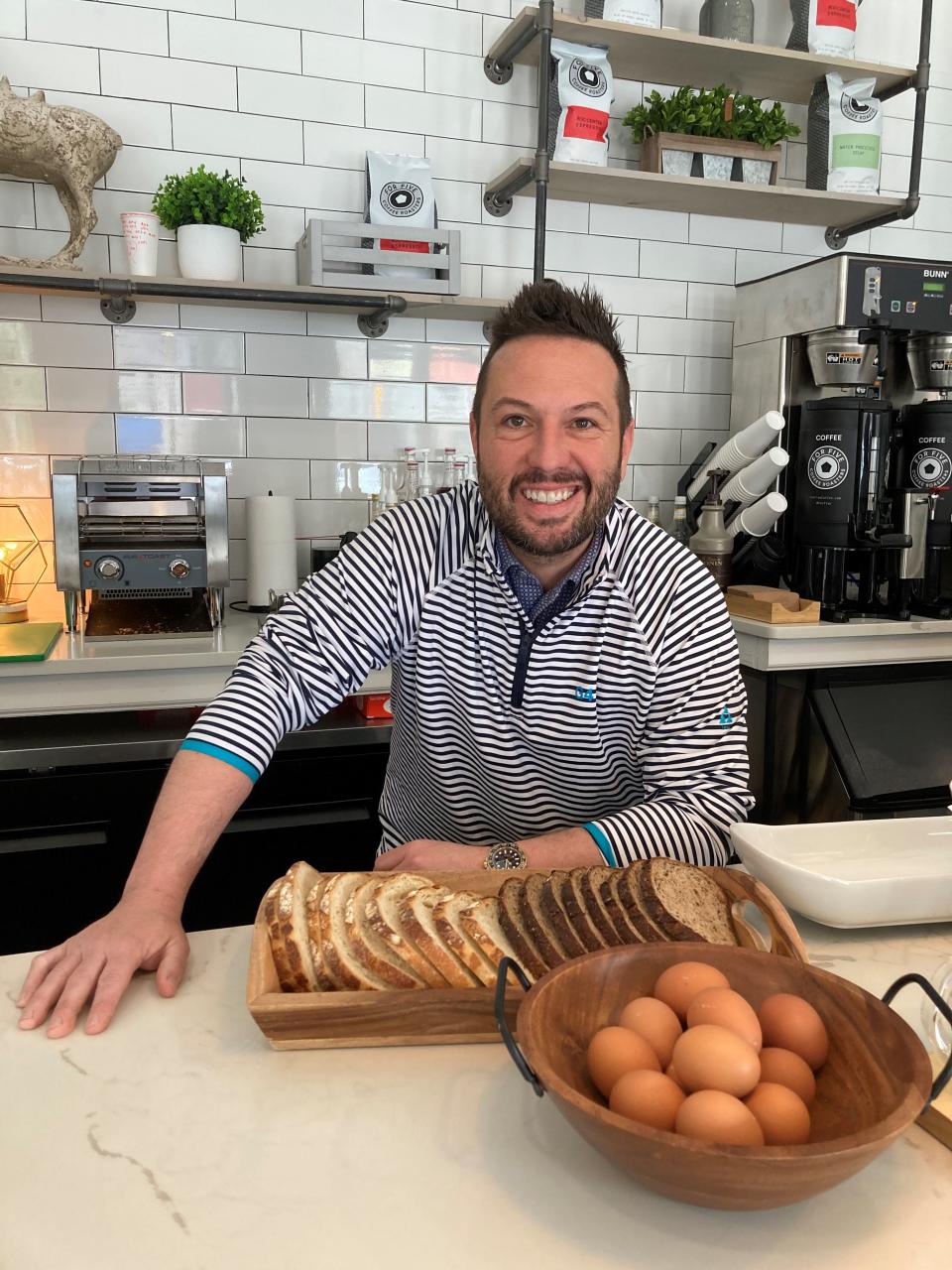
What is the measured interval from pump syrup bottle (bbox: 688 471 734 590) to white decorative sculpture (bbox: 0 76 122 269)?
5.42 ft

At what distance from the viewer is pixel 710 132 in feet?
9.18

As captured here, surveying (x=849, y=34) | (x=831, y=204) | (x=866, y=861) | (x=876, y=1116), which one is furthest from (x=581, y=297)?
(x=849, y=34)

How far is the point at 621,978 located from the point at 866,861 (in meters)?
0.46

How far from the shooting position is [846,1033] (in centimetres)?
69

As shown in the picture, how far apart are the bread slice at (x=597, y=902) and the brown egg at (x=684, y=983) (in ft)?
0.35

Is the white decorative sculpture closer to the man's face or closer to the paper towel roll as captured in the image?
the paper towel roll

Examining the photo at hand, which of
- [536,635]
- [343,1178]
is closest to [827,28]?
[536,635]

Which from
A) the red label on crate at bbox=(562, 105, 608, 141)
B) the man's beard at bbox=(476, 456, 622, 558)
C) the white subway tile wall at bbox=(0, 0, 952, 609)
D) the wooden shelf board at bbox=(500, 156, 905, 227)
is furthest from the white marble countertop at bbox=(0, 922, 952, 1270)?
the red label on crate at bbox=(562, 105, 608, 141)

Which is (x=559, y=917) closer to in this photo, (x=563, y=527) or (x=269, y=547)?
(x=563, y=527)

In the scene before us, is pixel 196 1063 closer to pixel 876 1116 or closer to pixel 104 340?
pixel 876 1116

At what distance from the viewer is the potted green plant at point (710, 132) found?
2.76 m

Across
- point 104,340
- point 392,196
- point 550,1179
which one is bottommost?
point 550,1179

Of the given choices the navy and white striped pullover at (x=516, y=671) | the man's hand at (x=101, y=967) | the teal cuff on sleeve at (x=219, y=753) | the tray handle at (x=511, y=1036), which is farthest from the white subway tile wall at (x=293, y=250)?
the tray handle at (x=511, y=1036)

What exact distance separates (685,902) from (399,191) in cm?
226
